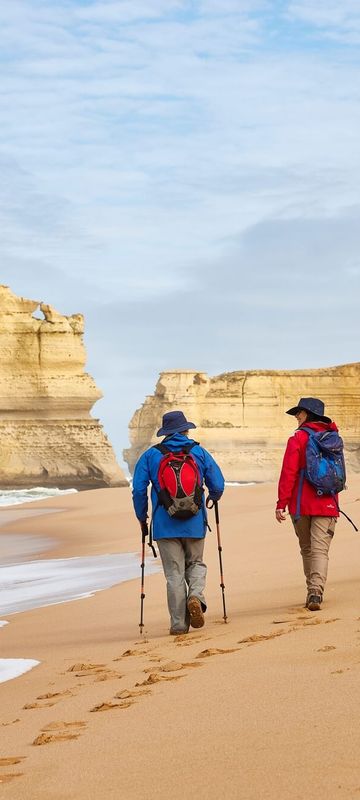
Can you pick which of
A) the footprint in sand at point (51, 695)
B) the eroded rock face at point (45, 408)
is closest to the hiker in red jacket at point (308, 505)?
the footprint in sand at point (51, 695)

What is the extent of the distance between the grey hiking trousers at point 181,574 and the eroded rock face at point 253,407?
2875 inches

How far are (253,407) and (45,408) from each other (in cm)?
3079

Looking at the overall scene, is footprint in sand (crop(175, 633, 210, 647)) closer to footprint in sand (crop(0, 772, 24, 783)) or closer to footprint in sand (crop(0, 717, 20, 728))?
footprint in sand (crop(0, 717, 20, 728))

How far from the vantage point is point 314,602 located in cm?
712

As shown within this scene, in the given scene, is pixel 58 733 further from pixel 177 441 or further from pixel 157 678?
pixel 177 441

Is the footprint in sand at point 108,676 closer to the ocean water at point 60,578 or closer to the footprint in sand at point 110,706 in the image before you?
the footprint in sand at point 110,706

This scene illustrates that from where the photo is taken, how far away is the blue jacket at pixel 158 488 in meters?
7.37

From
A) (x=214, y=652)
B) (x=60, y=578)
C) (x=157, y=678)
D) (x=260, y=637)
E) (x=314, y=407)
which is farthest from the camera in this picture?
(x=60, y=578)

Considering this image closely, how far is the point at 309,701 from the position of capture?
4129mm

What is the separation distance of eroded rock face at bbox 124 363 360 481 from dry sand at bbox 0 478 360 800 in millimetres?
71332

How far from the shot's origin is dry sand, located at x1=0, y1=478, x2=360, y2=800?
3.37 metres

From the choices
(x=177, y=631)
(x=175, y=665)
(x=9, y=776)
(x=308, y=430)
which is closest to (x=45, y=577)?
(x=177, y=631)

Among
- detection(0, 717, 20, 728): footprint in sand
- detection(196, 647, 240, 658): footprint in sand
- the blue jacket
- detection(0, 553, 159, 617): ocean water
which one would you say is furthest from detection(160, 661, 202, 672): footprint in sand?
detection(0, 553, 159, 617): ocean water

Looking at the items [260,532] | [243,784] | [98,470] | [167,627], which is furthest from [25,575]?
[98,470]
